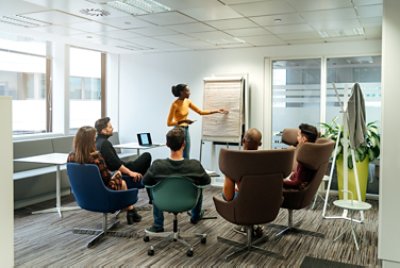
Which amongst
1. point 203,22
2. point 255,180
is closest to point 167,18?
point 203,22

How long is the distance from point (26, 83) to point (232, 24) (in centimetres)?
369

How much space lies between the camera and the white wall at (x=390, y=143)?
3133 millimetres

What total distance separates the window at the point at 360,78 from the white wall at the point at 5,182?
14.9 feet

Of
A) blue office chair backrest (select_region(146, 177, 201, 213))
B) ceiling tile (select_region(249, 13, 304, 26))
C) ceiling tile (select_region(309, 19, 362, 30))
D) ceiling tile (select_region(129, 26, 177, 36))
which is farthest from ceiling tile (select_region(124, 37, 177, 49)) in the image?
blue office chair backrest (select_region(146, 177, 201, 213))

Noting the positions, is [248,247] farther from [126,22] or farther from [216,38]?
[216,38]

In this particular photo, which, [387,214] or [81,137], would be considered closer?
[387,214]

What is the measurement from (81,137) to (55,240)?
3.73 feet

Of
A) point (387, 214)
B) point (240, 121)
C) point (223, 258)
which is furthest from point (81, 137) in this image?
point (240, 121)

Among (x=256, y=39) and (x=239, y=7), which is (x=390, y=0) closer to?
(x=239, y=7)

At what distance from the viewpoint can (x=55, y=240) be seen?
3986 mm

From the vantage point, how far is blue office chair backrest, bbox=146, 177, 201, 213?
3.45 metres

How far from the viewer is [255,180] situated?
325cm

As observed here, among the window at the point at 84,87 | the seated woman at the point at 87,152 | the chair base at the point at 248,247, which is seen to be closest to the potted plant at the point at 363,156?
the chair base at the point at 248,247

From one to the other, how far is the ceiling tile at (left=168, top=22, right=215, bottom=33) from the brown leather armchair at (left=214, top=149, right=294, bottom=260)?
7.66 feet
